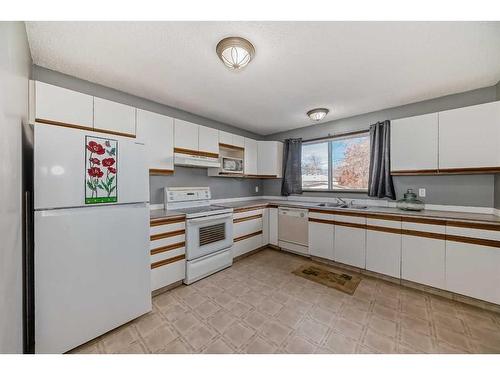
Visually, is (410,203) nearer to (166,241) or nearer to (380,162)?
(380,162)

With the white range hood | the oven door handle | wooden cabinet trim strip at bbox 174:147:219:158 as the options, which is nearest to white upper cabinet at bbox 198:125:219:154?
wooden cabinet trim strip at bbox 174:147:219:158

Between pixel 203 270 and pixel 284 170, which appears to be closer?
pixel 203 270

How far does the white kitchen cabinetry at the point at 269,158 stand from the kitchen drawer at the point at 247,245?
1.32 meters

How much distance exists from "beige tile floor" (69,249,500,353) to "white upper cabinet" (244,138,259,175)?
2.12 metres

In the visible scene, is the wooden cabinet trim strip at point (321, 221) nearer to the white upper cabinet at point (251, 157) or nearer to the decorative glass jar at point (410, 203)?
the decorative glass jar at point (410, 203)

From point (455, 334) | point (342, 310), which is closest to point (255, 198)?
point (342, 310)

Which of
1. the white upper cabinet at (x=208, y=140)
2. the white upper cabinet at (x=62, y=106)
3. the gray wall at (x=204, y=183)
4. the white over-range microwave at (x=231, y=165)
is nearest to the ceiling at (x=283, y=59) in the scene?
the white upper cabinet at (x=62, y=106)

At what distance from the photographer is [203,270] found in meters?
2.52

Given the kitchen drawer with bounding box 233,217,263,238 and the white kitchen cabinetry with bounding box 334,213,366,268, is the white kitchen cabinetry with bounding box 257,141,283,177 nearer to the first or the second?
the kitchen drawer with bounding box 233,217,263,238

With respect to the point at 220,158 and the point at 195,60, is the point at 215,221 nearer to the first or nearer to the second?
the point at 220,158

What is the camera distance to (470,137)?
7.11ft

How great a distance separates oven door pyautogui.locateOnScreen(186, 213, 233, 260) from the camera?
2.40 meters

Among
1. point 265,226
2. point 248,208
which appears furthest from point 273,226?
point 248,208
